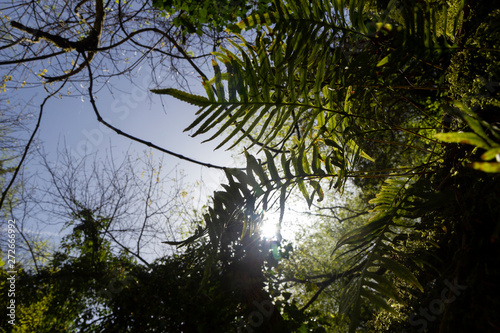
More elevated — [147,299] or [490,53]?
[490,53]

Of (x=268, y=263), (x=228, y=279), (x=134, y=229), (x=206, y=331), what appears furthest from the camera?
(x=134, y=229)

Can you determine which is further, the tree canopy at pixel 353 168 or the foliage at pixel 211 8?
the foliage at pixel 211 8

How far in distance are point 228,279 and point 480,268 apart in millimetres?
2150

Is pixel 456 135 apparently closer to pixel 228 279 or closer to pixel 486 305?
pixel 486 305

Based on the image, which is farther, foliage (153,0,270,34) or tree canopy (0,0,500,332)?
foliage (153,0,270,34)

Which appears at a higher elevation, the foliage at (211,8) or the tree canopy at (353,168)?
the foliage at (211,8)

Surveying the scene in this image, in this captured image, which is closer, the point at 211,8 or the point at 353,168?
the point at 353,168

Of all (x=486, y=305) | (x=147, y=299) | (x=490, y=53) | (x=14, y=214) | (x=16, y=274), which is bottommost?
(x=486, y=305)

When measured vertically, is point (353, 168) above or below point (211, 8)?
below

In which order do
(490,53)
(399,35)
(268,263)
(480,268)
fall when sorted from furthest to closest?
(268,263) < (490,53) < (399,35) < (480,268)

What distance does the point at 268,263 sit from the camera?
107 inches

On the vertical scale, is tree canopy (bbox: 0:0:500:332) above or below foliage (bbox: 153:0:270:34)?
below

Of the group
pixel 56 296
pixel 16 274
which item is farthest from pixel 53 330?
pixel 16 274

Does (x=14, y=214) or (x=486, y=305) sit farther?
(x=14, y=214)
